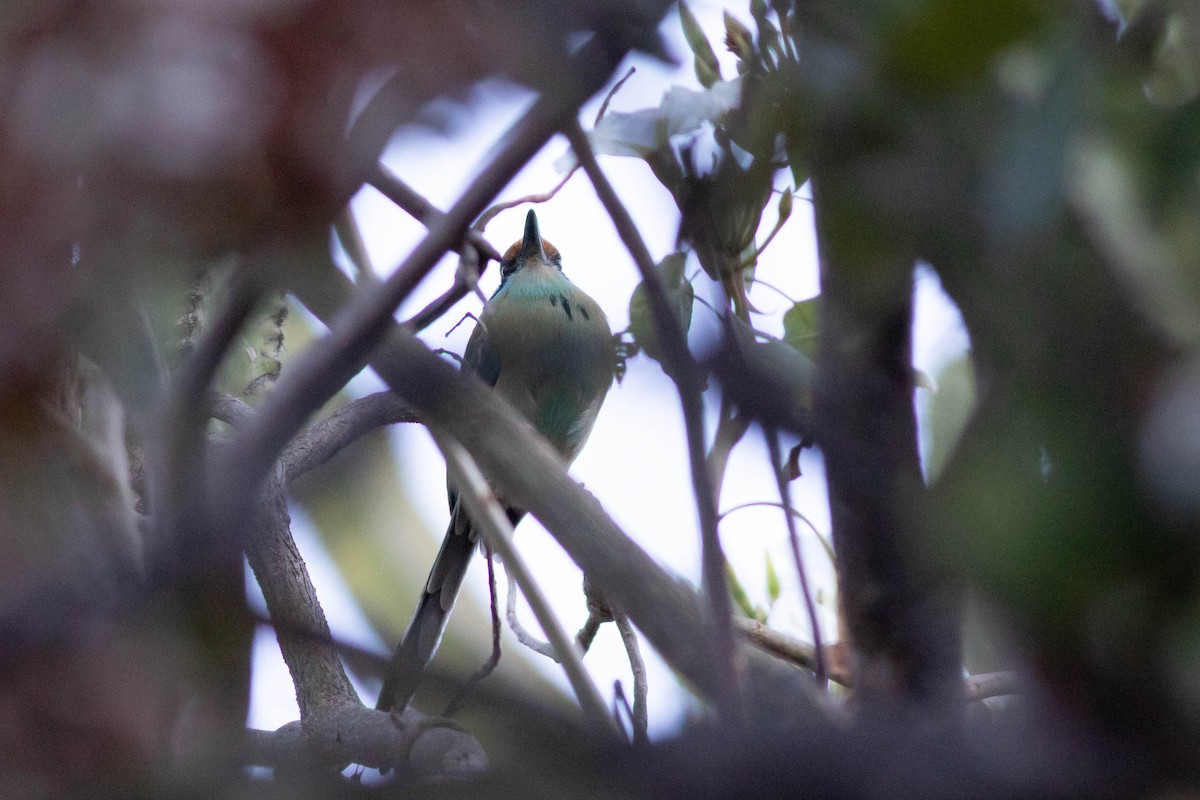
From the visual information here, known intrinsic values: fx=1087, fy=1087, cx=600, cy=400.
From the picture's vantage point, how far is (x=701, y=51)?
3.54 ft

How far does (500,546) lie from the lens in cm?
103

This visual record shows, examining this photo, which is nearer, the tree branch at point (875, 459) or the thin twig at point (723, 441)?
the tree branch at point (875, 459)

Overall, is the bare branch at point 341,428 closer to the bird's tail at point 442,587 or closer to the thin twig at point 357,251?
the bird's tail at point 442,587

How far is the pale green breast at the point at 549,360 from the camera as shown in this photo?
2844 mm

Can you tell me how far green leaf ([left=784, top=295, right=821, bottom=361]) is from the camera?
47.0 inches

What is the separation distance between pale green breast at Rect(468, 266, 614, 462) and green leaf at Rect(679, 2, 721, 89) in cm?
169

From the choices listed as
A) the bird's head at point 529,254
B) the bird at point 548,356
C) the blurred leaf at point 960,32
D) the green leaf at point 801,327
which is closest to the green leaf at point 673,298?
the green leaf at point 801,327

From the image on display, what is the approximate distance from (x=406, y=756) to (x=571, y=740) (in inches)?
24.5

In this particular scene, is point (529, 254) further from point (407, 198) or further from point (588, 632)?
point (407, 198)

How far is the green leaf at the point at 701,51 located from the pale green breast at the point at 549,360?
5.54 feet

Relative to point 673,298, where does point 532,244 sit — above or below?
above

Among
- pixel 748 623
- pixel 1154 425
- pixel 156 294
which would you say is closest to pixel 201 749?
pixel 156 294

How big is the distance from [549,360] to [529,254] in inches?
17.7

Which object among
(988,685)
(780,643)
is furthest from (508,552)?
(780,643)
